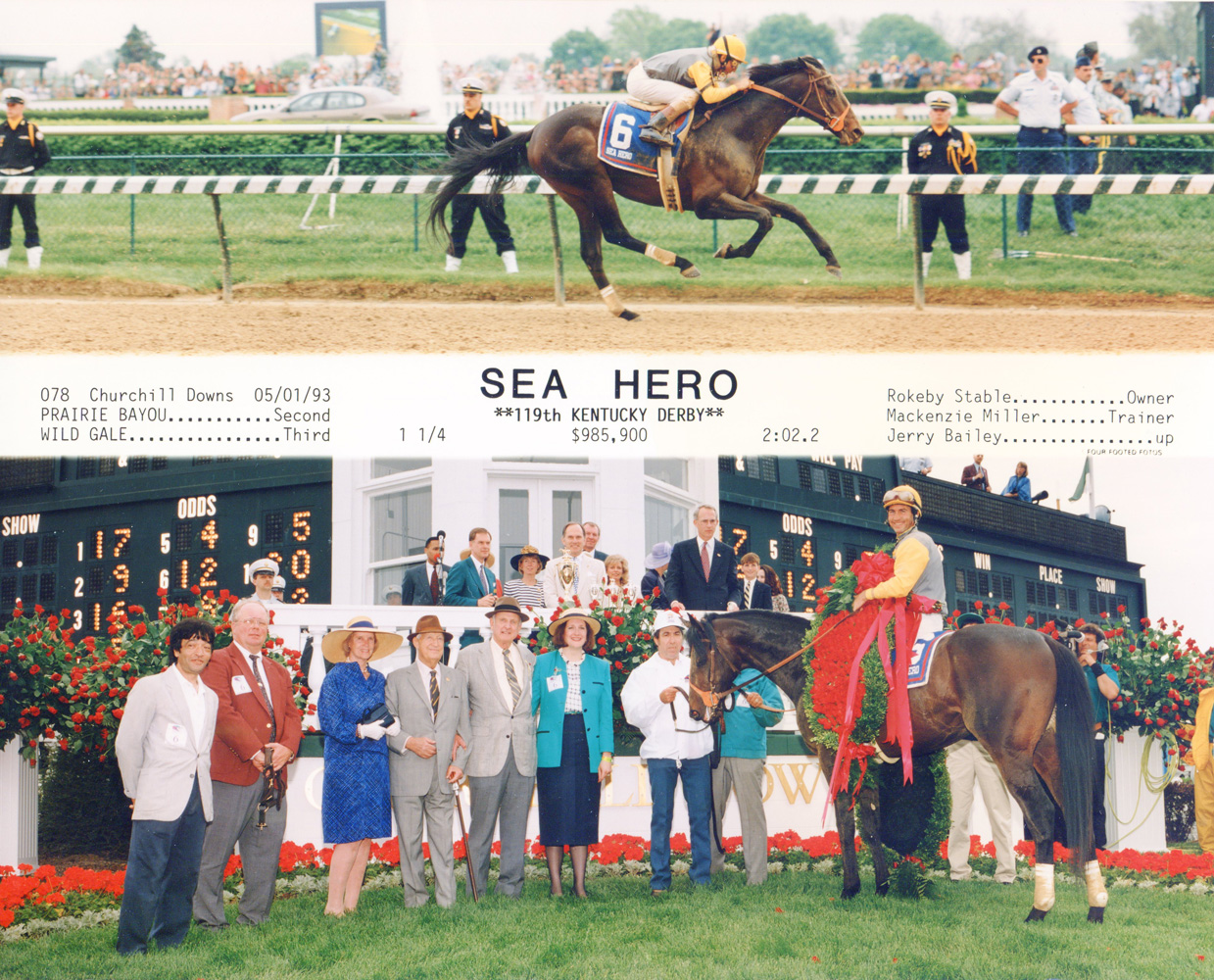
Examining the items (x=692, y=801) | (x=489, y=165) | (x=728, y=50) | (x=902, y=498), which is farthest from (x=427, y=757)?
(x=728, y=50)

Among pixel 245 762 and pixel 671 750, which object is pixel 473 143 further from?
pixel 245 762

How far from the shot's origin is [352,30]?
919 cm

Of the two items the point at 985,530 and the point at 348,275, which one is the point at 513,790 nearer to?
the point at 348,275

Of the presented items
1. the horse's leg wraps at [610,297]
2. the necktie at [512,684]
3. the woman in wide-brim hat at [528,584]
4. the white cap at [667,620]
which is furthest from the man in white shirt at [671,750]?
the horse's leg wraps at [610,297]

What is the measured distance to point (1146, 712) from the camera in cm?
869

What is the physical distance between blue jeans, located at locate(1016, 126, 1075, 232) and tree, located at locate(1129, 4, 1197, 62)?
33.9 inches

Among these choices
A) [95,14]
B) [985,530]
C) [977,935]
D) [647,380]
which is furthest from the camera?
[985,530]

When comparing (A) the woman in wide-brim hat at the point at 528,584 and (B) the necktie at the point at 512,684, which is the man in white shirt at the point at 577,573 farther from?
(B) the necktie at the point at 512,684

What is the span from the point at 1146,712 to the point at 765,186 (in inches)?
178

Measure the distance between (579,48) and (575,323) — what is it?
2048mm

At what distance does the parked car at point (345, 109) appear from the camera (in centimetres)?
951

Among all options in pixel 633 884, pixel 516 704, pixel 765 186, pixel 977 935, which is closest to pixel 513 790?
pixel 516 704

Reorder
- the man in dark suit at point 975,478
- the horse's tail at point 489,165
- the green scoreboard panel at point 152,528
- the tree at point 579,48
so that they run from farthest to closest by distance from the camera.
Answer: the man in dark suit at point 975,478
the green scoreboard panel at point 152,528
the tree at point 579,48
the horse's tail at point 489,165

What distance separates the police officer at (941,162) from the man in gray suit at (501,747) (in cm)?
476
